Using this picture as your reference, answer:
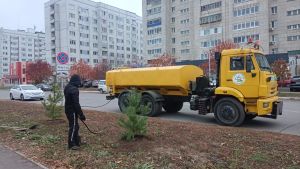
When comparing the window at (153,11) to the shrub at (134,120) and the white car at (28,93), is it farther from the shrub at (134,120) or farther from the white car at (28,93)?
the shrub at (134,120)

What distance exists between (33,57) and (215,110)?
159m

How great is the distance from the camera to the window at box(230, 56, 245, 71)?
11.2 m

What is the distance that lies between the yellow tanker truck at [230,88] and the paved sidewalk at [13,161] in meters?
4.88

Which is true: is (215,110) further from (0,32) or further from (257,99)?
(0,32)

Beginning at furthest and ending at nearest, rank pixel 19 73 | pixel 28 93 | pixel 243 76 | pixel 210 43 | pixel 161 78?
1. pixel 19 73
2. pixel 210 43
3. pixel 28 93
4. pixel 161 78
5. pixel 243 76

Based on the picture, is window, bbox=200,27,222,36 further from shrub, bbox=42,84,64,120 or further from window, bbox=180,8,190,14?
shrub, bbox=42,84,64,120

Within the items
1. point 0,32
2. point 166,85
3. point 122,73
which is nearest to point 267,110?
point 166,85

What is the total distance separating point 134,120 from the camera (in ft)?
23.6

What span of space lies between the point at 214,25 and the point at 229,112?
6401cm

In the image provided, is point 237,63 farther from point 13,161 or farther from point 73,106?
point 13,161

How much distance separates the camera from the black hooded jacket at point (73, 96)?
7.12 m

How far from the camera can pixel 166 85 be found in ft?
45.2

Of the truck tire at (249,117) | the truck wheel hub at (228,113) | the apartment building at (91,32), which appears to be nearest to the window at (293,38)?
the apartment building at (91,32)

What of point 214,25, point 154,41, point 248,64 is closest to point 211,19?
point 214,25
